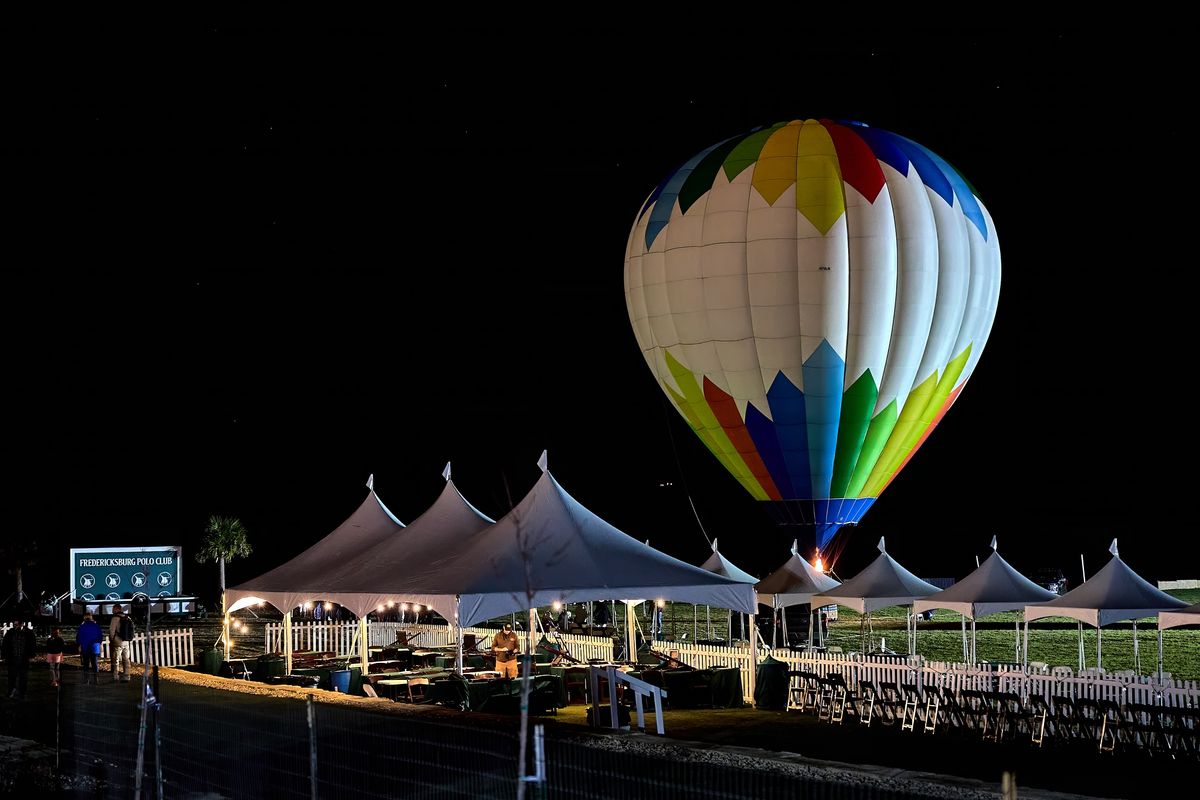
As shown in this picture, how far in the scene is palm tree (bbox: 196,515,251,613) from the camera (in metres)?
78.8

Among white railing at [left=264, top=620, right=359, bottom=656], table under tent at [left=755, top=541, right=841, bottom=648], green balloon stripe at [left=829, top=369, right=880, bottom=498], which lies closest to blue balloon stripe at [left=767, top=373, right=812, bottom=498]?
green balloon stripe at [left=829, top=369, right=880, bottom=498]

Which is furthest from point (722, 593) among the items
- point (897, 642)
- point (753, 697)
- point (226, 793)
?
point (897, 642)

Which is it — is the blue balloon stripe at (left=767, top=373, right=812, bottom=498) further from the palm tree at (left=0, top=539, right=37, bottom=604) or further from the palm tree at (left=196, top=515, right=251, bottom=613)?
the palm tree at (left=196, top=515, right=251, bottom=613)

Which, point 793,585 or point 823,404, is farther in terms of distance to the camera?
point 823,404

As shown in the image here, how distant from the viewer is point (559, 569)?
1816cm

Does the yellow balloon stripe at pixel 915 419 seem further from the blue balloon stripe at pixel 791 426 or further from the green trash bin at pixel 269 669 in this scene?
the green trash bin at pixel 269 669

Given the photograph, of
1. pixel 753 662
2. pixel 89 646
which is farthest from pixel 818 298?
pixel 89 646

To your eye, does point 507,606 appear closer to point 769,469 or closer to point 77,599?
point 769,469

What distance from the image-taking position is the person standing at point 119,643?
2334 centimetres

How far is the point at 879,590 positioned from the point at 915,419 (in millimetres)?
10321

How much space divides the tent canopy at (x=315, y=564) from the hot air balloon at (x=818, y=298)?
38.1ft

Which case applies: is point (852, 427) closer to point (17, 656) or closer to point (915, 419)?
point (915, 419)

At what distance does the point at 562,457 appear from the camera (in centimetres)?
12212

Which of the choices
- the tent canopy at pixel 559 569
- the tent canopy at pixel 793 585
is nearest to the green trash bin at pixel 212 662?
the tent canopy at pixel 559 569
